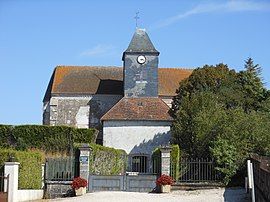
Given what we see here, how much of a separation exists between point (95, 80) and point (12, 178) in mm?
34652

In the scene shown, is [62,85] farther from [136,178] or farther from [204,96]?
[136,178]

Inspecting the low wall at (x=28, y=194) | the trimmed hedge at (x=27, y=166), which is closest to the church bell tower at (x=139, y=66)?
the trimmed hedge at (x=27, y=166)

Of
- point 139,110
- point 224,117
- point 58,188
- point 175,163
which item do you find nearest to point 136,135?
point 139,110

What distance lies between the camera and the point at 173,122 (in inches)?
1563

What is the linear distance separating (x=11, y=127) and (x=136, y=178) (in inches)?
622

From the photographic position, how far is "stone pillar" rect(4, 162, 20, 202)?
1788cm

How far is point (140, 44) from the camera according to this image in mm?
45781

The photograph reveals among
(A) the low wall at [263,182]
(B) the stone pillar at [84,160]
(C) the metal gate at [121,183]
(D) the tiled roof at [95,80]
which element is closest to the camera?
(A) the low wall at [263,182]

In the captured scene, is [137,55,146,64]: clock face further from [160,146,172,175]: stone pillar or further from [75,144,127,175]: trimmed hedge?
[160,146,172,175]: stone pillar

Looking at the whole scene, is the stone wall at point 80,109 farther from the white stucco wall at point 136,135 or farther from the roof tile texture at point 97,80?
the white stucco wall at point 136,135

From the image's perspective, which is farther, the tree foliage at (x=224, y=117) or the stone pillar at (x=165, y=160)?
the tree foliage at (x=224, y=117)

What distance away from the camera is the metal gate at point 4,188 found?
17.2 metres

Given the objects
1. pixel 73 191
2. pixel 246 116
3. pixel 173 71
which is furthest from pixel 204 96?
pixel 173 71

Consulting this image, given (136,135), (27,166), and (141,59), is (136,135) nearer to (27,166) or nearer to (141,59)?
(141,59)
